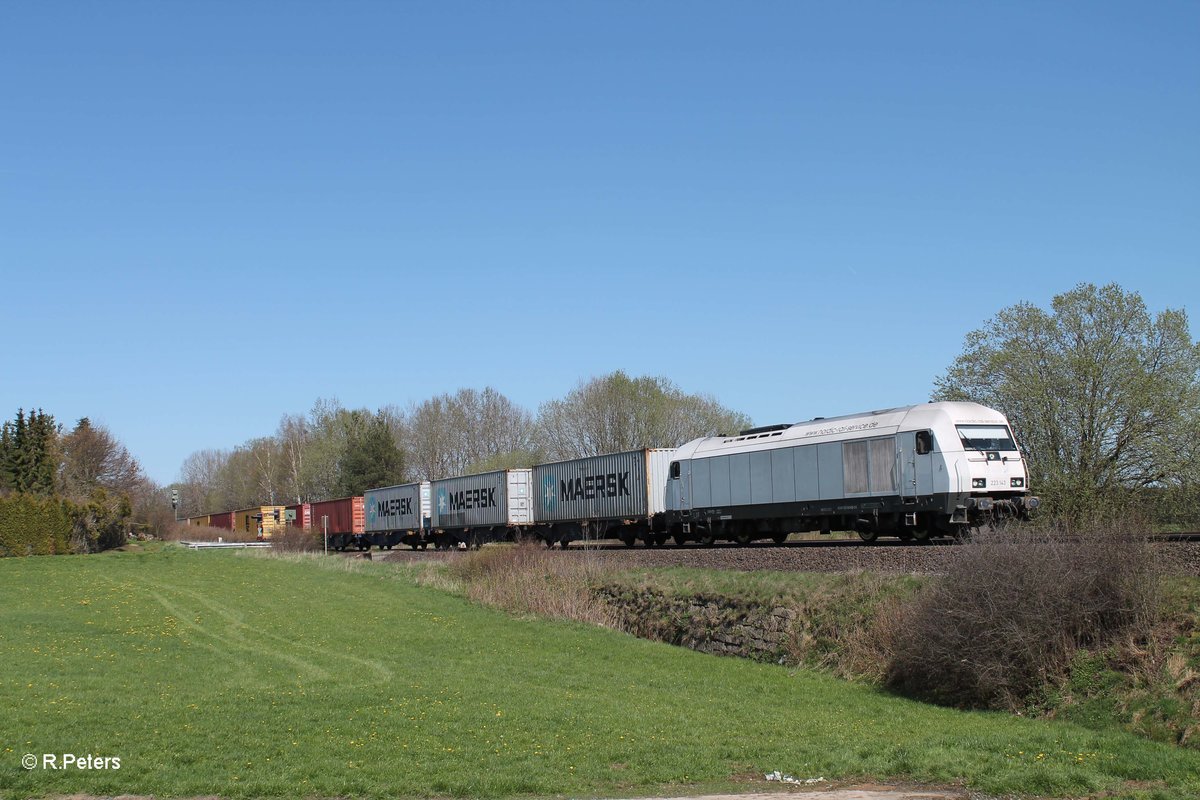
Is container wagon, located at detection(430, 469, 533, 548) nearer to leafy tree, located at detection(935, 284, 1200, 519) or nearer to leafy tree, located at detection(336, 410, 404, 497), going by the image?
leafy tree, located at detection(935, 284, 1200, 519)

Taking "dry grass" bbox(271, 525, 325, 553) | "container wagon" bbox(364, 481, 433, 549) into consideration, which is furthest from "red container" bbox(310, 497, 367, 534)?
"dry grass" bbox(271, 525, 325, 553)

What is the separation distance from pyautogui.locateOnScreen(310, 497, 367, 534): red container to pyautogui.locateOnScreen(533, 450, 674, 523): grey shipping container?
2035cm

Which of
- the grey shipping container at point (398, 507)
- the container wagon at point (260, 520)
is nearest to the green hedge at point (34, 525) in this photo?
the grey shipping container at point (398, 507)

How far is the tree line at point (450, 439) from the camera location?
70.2 m

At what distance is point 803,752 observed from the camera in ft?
38.9

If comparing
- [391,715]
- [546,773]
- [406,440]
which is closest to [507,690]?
[391,715]

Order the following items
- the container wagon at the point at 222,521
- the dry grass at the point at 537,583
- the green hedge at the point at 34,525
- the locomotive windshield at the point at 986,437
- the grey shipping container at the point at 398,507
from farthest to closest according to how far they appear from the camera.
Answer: the container wagon at the point at 222,521 < the grey shipping container at the point at 398,507 < the green hedge at the point at 34,525 < the dry grass at the point at 537,583 < the locomotive windshield at the point at 986,437

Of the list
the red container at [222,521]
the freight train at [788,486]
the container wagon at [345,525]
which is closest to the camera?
the freight train at [788,486]

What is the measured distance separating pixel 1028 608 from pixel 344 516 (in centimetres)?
4992

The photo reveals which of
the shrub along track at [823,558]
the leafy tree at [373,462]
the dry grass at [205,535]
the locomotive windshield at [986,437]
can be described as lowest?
the dry grass at [205,535]

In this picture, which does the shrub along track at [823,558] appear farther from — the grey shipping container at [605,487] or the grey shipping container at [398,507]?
the grey shipping container at [398,507]

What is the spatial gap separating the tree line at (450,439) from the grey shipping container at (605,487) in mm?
23208

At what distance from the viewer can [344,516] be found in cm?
5997

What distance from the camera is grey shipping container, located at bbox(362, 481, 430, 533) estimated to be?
50.7m
